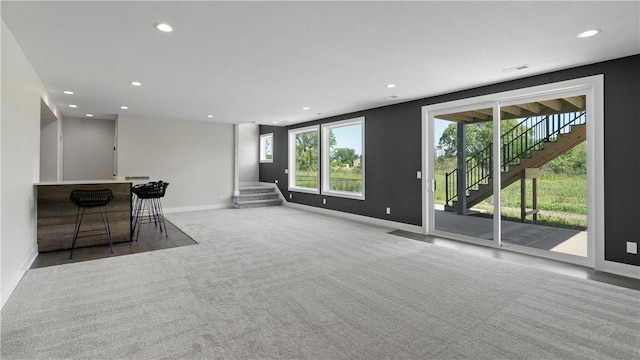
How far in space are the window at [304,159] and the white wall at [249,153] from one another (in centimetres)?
220

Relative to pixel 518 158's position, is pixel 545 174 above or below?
below

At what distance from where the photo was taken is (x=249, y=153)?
10.9 metres

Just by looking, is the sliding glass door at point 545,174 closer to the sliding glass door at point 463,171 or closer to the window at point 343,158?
the sliding glass door at point 463,171

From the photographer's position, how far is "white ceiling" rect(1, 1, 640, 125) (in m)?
2.42

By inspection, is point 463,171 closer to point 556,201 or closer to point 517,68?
point 556,201

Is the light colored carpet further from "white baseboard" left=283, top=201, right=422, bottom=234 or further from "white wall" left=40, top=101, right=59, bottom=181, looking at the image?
"white wall" left=40, top=101, right=59, bottom=181

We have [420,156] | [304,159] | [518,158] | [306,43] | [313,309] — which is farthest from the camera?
[304,159]

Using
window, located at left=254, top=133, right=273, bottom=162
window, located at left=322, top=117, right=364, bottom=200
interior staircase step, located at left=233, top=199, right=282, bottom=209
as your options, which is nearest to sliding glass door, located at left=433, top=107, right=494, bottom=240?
window, located at left=322, top=117, right=364, bottom=200

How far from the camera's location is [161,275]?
11.4ft

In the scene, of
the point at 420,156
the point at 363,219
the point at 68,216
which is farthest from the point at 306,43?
the point at 363,219

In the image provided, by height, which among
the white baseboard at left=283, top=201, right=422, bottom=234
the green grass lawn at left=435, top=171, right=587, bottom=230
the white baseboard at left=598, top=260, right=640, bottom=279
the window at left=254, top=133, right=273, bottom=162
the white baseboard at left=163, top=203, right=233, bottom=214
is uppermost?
the window at left=254, top=133, right=273, bottom=162

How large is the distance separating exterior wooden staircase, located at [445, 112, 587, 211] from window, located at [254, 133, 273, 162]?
644cm

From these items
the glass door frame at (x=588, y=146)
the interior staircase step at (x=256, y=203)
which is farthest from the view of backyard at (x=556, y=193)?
the interior staircase step at (x=256, y=203)

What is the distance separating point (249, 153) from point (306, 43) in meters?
8.13
